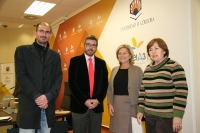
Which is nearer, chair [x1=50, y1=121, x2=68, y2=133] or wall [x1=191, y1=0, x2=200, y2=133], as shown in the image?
chair [x1=50, y1=121, x2=68, y2=133]

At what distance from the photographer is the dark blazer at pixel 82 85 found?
6.92ft

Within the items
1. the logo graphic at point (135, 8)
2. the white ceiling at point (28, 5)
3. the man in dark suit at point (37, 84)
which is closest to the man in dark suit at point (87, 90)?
the man in dark suit at point (37, 84)

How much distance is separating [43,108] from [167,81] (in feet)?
3.90

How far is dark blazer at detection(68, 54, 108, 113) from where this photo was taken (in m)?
2.11

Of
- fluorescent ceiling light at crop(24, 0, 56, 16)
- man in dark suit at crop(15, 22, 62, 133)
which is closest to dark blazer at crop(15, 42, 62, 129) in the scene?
man in dark suit at crop(15, 22, 62, 133)

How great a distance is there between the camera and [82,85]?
2143mm

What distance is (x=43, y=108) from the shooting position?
5.89ft

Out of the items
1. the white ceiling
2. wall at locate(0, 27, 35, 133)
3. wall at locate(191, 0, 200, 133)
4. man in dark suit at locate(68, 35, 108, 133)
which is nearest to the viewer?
man in dark suit at locate(68, 35, 108, 133)

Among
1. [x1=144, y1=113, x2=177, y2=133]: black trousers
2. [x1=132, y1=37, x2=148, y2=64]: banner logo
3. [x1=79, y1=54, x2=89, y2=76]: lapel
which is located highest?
[x1=132, y1=37, x2=148, y2=64]: banner logo

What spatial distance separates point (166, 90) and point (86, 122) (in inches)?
40.9

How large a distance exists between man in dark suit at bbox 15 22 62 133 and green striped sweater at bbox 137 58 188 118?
94 centimetres

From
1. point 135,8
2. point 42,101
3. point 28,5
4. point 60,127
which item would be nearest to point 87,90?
point 42,101

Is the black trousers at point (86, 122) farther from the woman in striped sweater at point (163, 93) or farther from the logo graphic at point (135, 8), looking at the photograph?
the logo graphic at point (135, 8)

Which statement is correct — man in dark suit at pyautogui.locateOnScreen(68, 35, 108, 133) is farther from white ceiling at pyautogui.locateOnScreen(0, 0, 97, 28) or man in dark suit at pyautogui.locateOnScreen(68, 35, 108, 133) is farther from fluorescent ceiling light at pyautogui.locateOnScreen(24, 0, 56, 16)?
fluorescent ceiling light at pyautogui.locateOnScreen(24, 0, 56, 16)
